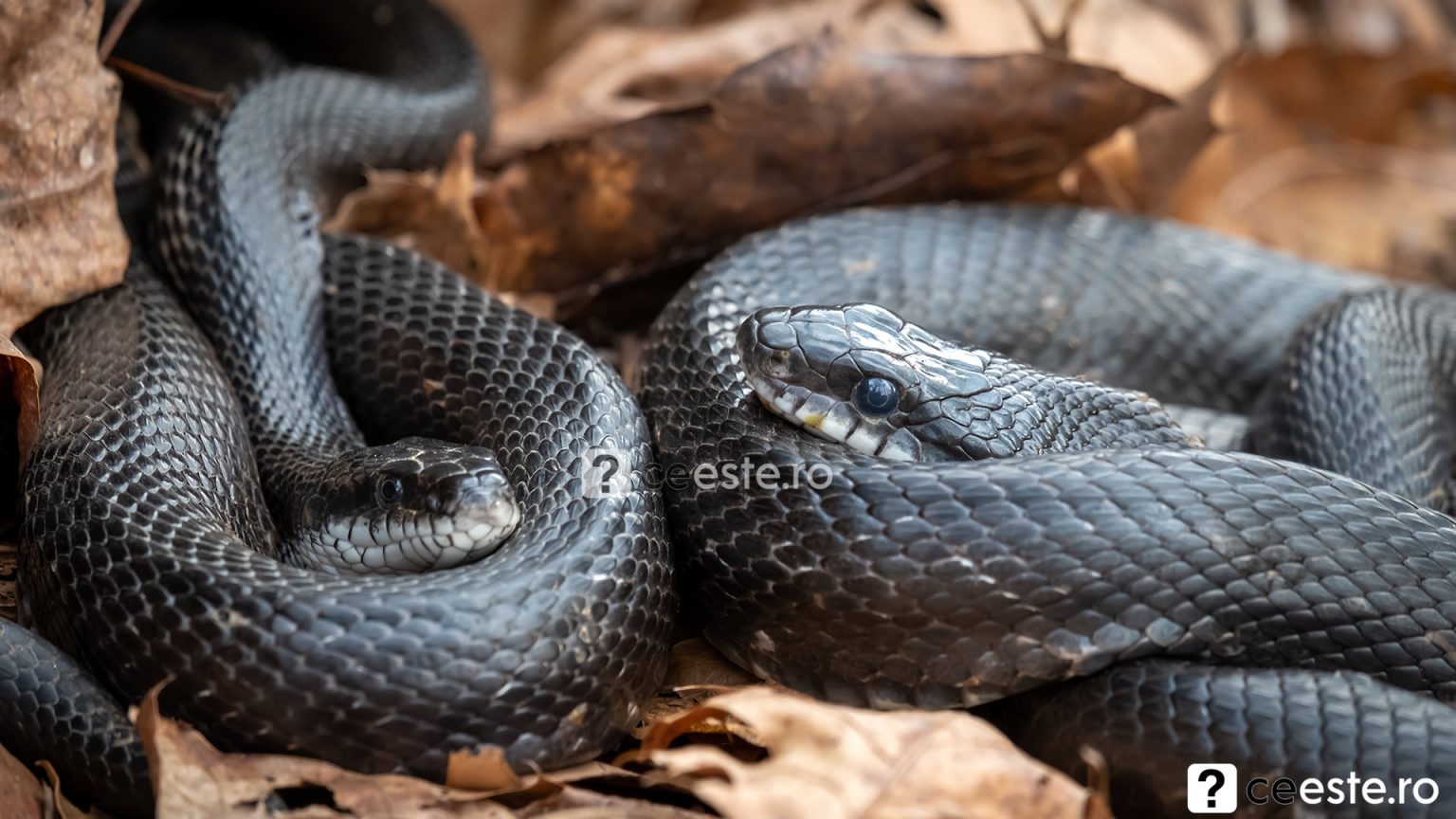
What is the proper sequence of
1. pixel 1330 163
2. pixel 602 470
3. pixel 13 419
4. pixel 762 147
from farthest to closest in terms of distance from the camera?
pixel 1330 163, pixel 762 147, pixel 13 419, pixel 602 470

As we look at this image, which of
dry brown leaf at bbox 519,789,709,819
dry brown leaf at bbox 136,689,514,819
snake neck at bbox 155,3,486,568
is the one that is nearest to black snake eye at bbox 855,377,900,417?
dry brown leaf at bbox 519,789,709,819

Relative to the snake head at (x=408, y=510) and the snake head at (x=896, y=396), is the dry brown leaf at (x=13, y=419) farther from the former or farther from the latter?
the snake head at (x=896, y=396)

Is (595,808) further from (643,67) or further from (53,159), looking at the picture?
(643,67)

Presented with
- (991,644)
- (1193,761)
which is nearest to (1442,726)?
(1193,761)

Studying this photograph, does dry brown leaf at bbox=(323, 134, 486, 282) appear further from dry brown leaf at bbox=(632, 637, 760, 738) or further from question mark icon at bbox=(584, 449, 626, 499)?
dry brown leaf at bbox=(632, 637, 760, 738)

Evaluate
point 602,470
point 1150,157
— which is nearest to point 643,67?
point 1150,157

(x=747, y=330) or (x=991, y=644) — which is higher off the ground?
(x=747, y=330)

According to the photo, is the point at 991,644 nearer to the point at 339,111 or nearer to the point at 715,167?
the point at 715,167
